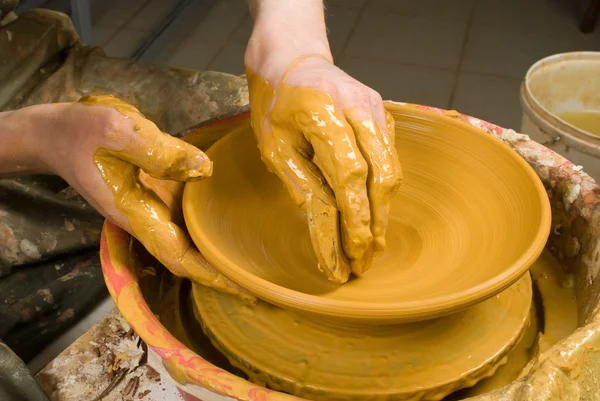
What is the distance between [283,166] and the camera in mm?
907

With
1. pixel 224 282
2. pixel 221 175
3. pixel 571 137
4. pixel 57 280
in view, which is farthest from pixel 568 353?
pixel 57 280

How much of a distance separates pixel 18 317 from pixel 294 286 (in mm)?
628

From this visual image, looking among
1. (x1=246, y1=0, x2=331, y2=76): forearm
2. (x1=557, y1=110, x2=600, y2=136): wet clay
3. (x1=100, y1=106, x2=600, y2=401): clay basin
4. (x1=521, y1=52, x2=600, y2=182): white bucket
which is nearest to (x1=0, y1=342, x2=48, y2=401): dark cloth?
(x1=100, y1=106, x2=600, y2=401): clay basin

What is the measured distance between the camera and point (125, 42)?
2.99 m

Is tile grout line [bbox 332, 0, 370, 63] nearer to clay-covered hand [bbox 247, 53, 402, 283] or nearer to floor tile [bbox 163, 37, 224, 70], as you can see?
floor tile [bbox 163, 37, 224, 70]

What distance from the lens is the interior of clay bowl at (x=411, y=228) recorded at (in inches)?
31.3

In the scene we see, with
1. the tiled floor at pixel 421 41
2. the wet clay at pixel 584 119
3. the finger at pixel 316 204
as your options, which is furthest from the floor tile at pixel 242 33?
the finger at pixel 316 204

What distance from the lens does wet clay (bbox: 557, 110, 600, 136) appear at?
1849 mm

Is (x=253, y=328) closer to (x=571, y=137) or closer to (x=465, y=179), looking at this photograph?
(x=465, y=179)

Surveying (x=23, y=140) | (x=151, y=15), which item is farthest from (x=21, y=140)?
(x=151, y=15)

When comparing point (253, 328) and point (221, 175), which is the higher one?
point (221, 175)

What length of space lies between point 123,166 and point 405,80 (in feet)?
7.02

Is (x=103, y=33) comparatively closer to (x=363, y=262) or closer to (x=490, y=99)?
(x=490, y=99)

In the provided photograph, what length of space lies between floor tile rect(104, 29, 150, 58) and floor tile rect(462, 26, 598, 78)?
65.2 inches
